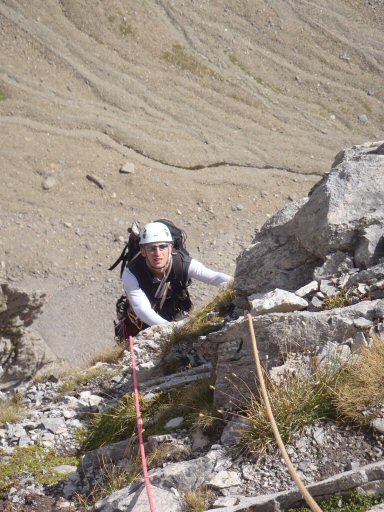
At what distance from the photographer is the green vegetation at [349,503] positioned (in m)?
4.61

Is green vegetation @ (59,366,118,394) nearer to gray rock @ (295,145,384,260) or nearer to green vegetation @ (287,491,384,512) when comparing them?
gray rock @ (295,145,384,260)

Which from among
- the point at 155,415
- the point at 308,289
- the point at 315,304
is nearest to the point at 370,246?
the point at 308,289

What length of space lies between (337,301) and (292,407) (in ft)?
5.19

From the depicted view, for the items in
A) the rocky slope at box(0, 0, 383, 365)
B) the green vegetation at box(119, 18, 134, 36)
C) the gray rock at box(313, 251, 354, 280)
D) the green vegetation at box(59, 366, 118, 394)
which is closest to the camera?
the gray rock at box(313, 251, 354, 280)

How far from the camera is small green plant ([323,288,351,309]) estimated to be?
6.62 m

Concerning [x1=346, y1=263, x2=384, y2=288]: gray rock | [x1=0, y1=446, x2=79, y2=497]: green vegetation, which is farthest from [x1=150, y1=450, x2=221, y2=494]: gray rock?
[x1=346, y1=263, x2=384, y2=288]: gray rock

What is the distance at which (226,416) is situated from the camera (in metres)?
5.93

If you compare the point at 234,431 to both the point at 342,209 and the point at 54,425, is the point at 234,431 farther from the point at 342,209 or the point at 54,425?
the point at 342,209

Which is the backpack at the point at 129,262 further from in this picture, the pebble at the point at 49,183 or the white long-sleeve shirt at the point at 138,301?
the pebble at the point at 49,183

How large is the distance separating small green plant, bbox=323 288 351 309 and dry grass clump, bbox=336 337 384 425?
122 centimetres

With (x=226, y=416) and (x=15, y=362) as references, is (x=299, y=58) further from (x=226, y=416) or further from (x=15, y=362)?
(x=226, y=416)

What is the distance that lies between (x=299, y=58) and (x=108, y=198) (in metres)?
8.54

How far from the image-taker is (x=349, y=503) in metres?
4.68

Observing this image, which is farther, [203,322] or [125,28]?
[125,28]
